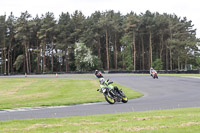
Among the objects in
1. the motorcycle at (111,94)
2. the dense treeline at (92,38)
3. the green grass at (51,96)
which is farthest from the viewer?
the dense treeline at (92,38)

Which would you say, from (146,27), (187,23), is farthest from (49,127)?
(187,23)

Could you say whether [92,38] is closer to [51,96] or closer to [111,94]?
[51,96]

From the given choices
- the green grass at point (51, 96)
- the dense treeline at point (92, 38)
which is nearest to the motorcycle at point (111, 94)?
the green grass at point (51, 96)

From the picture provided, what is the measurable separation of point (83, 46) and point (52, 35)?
10.9 m

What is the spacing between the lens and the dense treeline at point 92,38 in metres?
76.9

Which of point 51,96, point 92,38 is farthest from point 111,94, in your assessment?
point 92,38

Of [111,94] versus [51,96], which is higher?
[111,94]

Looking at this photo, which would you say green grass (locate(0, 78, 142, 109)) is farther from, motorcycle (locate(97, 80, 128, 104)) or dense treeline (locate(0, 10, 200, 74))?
dense treeline (locate(0, 10, 200, 74))

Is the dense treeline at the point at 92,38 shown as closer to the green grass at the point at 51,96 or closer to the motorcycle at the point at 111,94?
the green grass at the point at 51,96

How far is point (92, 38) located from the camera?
8181cm

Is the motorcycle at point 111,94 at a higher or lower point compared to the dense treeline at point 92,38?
lower

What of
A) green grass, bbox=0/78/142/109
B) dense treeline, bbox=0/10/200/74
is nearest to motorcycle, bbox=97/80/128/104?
green grass, bbox=0/78/142/109

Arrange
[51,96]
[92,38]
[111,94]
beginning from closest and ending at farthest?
[111,94]
[51,96]
[92,38]

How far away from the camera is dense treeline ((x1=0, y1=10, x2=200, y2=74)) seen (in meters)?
76.9
